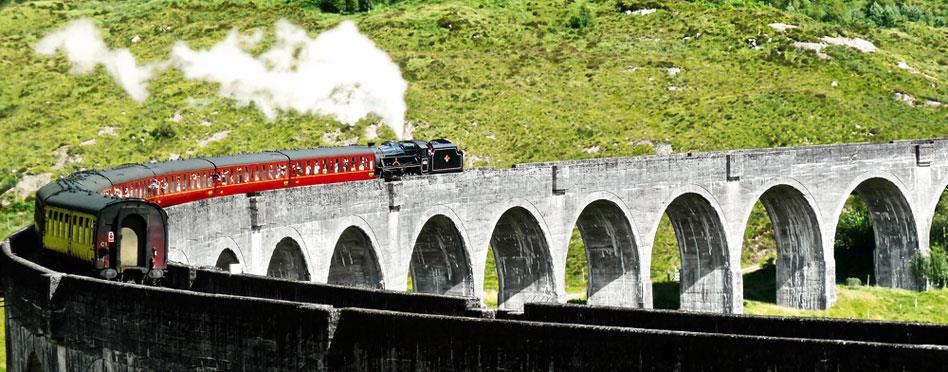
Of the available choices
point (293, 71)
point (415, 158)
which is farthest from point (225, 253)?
point (293, 71)

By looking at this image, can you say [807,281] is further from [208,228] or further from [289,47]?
[289,47]

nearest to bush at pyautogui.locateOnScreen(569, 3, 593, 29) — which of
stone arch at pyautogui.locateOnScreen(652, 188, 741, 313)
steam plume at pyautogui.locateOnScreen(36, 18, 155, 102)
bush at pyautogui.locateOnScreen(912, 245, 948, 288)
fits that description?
steam plume at pyautogui.locateOnScreen(36, 18, 155, 102)

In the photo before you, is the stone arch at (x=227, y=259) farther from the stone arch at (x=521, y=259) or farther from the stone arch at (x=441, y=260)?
the stone arch at (x=521, y=259)

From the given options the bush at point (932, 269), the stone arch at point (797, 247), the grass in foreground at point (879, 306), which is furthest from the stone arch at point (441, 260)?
the bush at point (932, 269)

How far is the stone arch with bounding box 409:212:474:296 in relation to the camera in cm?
5647

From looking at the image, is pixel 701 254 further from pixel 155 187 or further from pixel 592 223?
pixel 155 187

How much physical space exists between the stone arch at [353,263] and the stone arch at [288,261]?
2.67 meters

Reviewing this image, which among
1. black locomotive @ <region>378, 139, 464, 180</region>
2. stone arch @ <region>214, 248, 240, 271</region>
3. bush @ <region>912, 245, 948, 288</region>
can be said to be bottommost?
bush @ <region>912, 245, 948, 288</region>

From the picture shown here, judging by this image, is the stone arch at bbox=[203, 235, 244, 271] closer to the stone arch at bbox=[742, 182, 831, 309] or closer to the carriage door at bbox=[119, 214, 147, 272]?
the carriage door at bbox=[119, 214, 147, 272]

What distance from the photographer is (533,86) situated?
10431 centimetres

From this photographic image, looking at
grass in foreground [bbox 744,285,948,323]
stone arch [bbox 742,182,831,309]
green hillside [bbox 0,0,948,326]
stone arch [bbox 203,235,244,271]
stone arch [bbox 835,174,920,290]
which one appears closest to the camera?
stone arch [bbox 203,235,244,271]

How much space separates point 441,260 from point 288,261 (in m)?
9.25

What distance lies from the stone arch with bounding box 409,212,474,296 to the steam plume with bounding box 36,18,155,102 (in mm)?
50355

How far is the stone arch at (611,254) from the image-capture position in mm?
63781
